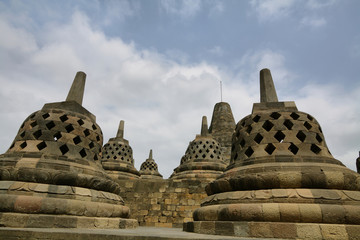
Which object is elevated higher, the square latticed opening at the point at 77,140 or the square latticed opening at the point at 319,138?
the square latticed opening at the point at 319,138

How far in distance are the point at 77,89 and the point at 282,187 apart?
5640 millimetres

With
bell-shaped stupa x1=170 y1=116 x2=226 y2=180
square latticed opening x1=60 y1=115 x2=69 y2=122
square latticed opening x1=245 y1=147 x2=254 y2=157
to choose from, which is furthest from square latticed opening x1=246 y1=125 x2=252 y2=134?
bell-shaped stupa x1=170 y1=116 x2=226 y2=180

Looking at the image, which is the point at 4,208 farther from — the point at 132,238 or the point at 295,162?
the point at 295,162

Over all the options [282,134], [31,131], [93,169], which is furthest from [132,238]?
[31,131]

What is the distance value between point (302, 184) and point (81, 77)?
20.0ft

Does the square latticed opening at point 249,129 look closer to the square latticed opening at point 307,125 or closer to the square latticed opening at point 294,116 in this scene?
the square latticed opening at point 294,116

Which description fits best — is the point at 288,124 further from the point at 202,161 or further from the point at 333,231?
the point at 202,161

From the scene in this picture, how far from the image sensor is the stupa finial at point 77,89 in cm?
599

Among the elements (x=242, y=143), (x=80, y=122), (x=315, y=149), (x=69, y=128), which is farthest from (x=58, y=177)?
(x=315, y=149)

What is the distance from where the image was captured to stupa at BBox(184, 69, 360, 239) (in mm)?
3049

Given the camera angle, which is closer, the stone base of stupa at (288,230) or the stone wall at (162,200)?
the stone base of stupa at (288,230)

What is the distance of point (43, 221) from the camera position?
354cm

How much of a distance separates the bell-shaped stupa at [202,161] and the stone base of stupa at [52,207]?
6.46 m

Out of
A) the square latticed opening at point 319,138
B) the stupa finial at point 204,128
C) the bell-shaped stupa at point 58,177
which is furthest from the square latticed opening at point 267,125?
the stupa finial at point 204,128
